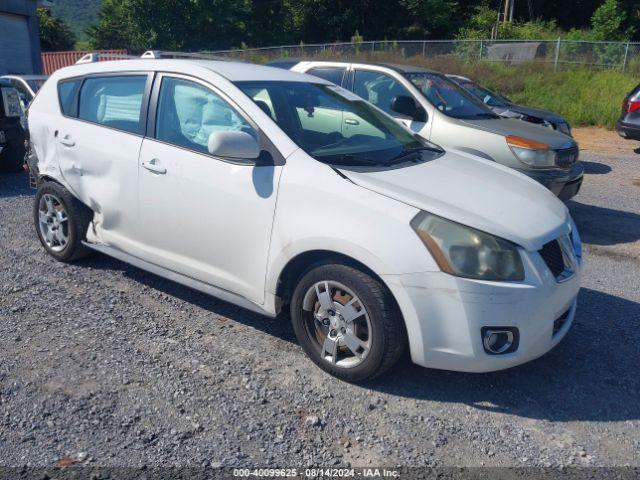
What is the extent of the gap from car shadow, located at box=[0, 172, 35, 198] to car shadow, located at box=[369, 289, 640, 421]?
6438mm

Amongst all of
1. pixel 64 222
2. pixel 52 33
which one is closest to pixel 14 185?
pixel 64 222

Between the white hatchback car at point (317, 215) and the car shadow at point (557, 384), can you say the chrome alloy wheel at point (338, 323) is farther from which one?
the car shadow at point (557, 384)

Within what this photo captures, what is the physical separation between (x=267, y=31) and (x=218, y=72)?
36.8 m

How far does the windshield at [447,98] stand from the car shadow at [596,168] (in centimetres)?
380

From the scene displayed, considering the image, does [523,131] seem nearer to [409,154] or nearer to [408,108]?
[408,108]

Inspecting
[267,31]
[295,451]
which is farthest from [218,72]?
[267,31]

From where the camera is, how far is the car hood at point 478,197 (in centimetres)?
338

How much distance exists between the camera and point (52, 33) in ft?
139

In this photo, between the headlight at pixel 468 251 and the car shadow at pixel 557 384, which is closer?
the headlight at pixel 468 251

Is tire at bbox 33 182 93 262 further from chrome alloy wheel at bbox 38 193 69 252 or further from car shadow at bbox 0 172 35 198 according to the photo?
car shadow at bbox 0 172 35 198

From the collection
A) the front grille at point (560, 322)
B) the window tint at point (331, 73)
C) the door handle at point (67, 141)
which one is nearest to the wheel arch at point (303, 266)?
the front grille at point (560, 322)

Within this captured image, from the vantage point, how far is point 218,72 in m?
4.27

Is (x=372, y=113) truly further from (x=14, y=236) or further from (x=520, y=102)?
(x=520, y=102)

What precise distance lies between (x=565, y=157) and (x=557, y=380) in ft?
13.0
